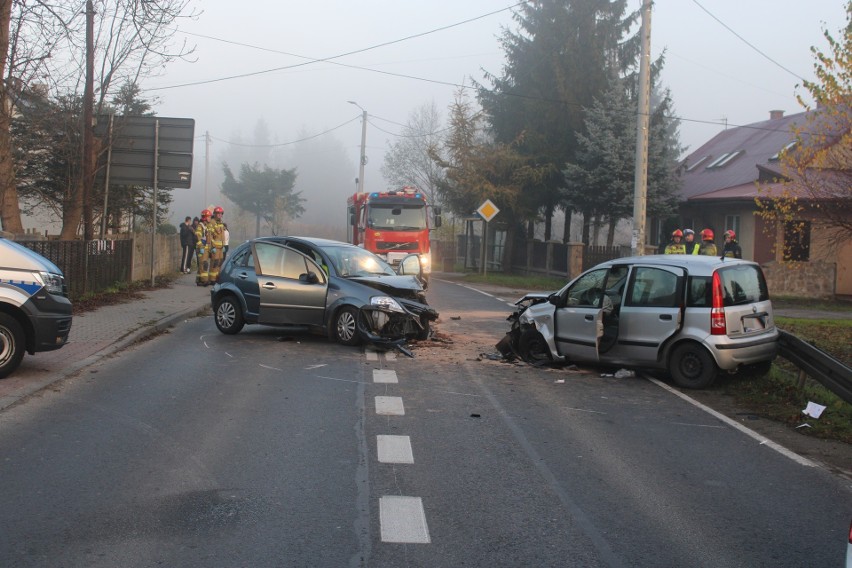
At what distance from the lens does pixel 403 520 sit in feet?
17.4

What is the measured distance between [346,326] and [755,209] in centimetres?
1982

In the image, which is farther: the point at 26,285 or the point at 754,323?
the point at 754,323

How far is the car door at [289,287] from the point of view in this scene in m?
13.3

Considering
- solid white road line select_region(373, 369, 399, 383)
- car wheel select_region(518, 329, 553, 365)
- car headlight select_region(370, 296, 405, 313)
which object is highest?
car headlight select_region(370, 296, 405, 313)

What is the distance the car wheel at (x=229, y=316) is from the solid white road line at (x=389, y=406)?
5537 millimetres

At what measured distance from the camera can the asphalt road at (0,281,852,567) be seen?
4875 millimetres

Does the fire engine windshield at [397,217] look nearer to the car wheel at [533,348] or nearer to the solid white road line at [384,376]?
the car wheel at [533,348]

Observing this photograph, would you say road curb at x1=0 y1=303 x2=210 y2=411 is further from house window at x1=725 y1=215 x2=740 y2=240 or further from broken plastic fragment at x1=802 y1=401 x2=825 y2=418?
house window at x1=725 y1=215 x2=740 y2=240

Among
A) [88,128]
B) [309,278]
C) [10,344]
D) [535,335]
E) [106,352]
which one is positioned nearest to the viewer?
[10,344]

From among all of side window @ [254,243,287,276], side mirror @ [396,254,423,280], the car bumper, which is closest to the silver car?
the car bumper

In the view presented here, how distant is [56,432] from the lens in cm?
739

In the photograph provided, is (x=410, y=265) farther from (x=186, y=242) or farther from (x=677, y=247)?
(x=186, y=242)

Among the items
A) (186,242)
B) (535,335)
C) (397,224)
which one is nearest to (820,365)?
(535,335)

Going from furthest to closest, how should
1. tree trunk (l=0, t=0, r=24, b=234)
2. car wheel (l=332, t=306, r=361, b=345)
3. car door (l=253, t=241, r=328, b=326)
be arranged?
1. tree trunk (l=0, t=0, r=24, b=234)
2. car door (l=253, t=241, r=328, b=326)
3. car wheel (l=332, t=306, r=361, b=345)
